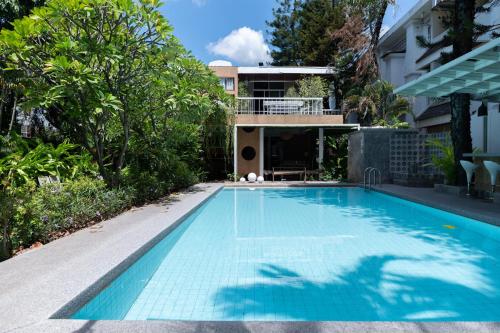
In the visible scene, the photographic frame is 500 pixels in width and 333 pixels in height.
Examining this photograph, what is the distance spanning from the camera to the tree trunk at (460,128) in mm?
10734

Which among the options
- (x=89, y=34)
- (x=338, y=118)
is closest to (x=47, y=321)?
(x=89, y=34)

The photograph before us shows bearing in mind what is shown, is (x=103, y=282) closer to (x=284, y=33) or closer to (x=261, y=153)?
(x=261, y=153)

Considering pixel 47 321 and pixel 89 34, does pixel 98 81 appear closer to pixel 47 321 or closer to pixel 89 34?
pixel 89 34

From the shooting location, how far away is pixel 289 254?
5.66 metres

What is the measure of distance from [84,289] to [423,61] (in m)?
19.8

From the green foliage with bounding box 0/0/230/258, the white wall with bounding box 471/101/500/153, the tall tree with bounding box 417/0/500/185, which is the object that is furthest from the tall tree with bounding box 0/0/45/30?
the white wall with bounding box 471/101/500/153

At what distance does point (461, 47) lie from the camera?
1029cm

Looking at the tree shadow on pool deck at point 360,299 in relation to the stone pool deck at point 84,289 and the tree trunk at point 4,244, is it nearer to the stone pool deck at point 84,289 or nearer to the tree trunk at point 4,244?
the stone pool deck at point 84,289

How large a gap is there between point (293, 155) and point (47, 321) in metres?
20.4

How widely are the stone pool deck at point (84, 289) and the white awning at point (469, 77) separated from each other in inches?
255

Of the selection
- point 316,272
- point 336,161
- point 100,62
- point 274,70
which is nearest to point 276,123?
point 336,161

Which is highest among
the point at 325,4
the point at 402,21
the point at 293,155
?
the point at 325,4

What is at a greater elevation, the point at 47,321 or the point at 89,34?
the point at 89,34

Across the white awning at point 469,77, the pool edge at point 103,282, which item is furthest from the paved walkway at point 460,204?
the pool edge at point 103,282
